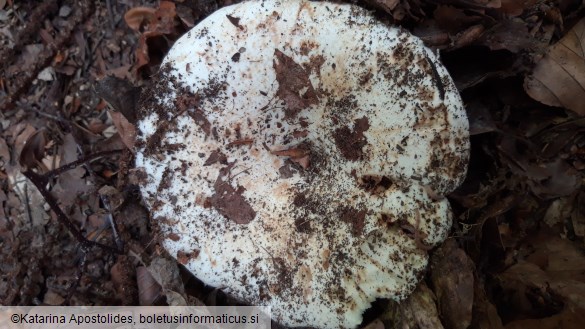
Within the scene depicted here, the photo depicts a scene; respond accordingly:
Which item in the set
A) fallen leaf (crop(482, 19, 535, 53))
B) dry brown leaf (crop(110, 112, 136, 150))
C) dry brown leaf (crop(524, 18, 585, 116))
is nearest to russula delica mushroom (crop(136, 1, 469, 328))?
dry brown leaf (crop(110, 112, 136, 150))

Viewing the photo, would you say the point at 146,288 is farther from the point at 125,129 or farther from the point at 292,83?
the point at 292,83

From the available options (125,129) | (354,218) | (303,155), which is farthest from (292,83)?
(125,129)

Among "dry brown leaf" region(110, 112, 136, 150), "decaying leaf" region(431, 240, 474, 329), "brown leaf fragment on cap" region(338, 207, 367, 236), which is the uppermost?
"dry brown leaf" region(110, 112, 136, 150)

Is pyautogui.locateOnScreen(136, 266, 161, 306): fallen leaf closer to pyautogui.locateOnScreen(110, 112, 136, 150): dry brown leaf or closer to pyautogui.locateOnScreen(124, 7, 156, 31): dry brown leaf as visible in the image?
pyautogui.locateOnScreen(110, 112, 136, 150): dry brown leaf

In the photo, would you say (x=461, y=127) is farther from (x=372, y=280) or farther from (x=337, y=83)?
(x=372, y=280)

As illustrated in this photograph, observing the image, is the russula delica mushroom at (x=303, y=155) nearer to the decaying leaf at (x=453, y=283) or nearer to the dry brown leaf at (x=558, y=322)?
the decaying leaf at (x=453, y=283)
